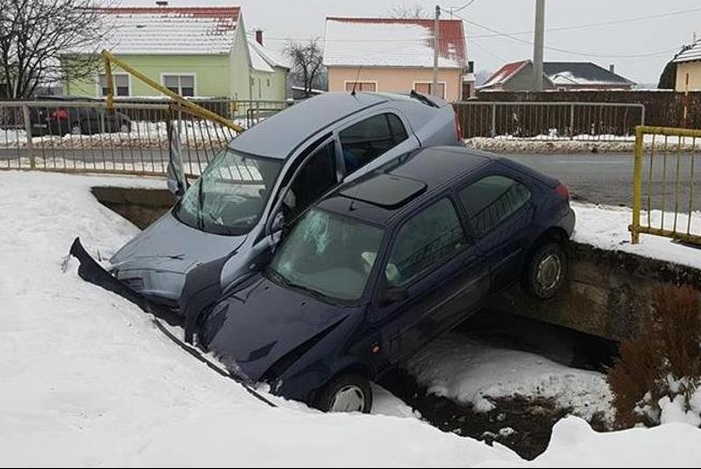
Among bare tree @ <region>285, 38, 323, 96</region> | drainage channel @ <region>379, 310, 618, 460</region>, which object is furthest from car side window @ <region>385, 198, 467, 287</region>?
A: bare tree @ <region>285, 38, 323, 96</region>

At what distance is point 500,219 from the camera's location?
6.34 meters

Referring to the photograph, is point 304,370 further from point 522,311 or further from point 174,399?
point 522,311

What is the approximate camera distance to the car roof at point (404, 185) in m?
5.93

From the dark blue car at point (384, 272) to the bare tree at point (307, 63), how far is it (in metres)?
55.5

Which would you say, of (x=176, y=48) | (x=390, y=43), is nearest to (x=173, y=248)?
(x=176, y=48)

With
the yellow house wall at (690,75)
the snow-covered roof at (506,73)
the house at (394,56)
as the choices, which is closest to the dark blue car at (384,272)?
the yellow house wall at (690,75)

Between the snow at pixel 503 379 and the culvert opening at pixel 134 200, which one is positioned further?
the culvert opening at pixel 134 200

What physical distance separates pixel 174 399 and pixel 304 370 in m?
1.11

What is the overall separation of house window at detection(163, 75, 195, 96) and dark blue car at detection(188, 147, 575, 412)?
31.2m

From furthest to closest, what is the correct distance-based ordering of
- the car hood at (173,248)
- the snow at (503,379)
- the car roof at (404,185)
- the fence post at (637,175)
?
the car hood at (173,248) → the fence post at (637,175) → the snow at (503,379) → the car roof at (404,185)

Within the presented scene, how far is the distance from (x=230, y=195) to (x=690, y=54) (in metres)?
31.4

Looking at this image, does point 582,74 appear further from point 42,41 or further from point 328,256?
point 328,256

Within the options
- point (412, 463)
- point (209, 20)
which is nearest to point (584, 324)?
point (412, 463)

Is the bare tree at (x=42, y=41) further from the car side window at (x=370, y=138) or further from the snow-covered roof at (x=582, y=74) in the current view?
the snow-covered roof at (x=582, y=74)
